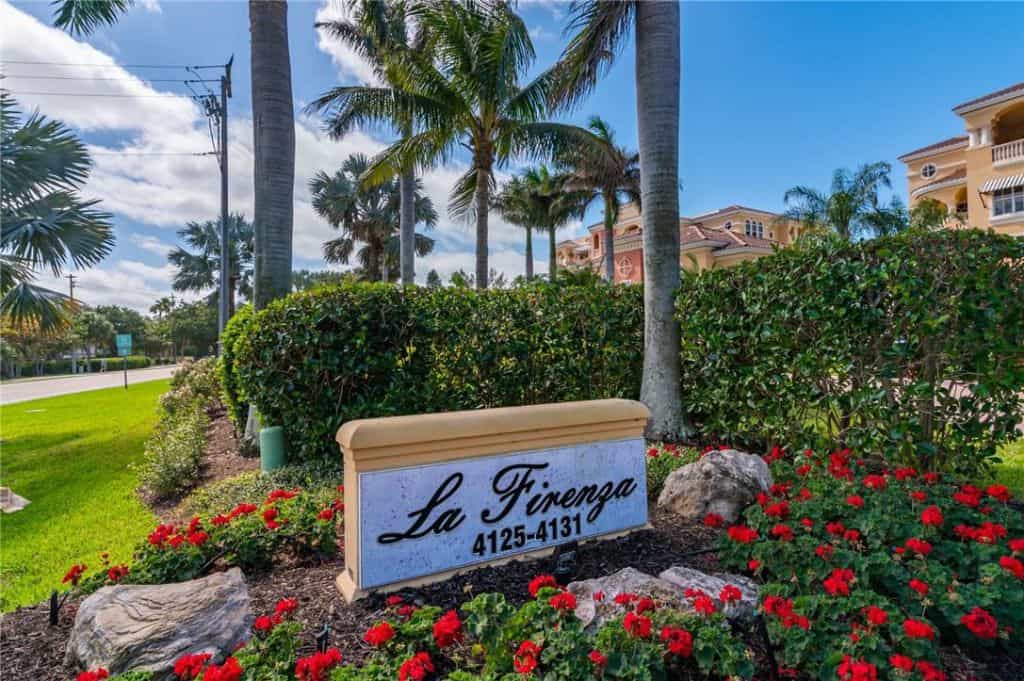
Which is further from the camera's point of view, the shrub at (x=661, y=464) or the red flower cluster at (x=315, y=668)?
the shrub at (x=661, y=464)

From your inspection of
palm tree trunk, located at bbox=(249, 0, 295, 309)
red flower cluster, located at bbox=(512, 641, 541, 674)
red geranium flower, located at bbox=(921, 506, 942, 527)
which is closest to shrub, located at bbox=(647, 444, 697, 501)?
red geranium flower, located at bbox=(921, 506, 942, 527)

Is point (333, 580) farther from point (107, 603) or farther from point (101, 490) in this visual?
point (101, 490)

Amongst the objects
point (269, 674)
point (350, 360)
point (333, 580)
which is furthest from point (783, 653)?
point (350, 360)

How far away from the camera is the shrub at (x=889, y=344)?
3.72m

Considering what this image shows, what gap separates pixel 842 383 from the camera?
14.5ft

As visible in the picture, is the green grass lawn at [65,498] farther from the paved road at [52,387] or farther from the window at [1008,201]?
the window at [1008,201]

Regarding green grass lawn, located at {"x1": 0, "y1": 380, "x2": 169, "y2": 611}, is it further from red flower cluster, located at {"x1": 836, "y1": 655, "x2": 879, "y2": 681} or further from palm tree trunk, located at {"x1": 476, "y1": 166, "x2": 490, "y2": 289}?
Answer: palm tree trunk, located at {"x1": 476, "y1": 166, "x2": 490, "y2": 289}

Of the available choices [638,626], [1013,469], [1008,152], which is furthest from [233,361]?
[1008,152]

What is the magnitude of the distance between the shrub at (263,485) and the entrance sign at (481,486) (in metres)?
2.11

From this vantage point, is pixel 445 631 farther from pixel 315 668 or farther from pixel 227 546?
pixel 227 546

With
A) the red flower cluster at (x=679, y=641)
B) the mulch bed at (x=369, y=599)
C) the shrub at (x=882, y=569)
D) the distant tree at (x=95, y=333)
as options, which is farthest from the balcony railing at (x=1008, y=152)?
the distant tree at (x=95, y=333)

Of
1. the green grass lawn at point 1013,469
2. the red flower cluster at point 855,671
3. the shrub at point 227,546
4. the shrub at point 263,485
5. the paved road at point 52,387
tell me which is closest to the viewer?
the red flower cluster at point 855,671

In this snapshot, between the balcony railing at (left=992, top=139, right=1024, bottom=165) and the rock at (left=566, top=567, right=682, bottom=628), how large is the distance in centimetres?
3187

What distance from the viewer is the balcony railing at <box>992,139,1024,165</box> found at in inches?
896
